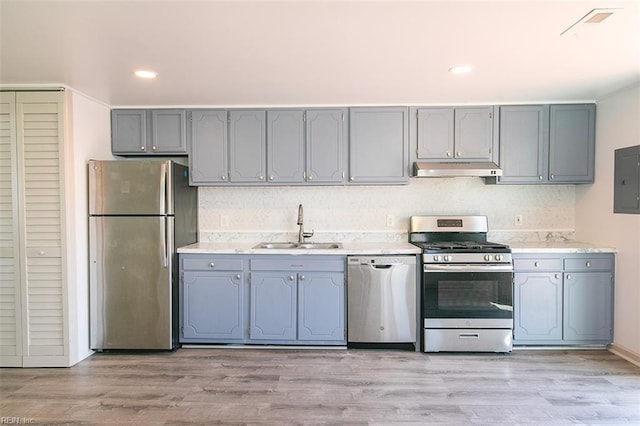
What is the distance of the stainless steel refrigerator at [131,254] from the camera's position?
313 cm

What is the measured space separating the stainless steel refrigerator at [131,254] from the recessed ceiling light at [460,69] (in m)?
2.42

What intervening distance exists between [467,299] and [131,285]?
2.95 m

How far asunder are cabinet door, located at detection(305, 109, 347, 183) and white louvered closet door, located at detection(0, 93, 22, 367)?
2441 mm

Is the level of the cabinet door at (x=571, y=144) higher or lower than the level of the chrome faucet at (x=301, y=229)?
higher

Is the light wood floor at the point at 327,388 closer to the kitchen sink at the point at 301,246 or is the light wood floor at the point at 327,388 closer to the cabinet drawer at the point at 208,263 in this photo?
the cabinet drawer at the point at 208,263

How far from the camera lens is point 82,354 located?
3088 mm

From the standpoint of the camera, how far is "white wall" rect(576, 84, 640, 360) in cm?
298

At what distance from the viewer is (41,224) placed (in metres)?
2.95

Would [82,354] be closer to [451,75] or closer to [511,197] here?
Result: [451,75]

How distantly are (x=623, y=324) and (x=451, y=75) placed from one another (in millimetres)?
2606

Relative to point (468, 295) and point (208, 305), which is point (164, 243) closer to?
point (208, 305)

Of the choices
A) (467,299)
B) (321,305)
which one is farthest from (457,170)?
(321,305)

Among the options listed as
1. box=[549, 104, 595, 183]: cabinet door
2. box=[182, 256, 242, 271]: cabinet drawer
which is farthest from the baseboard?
box=[182, 256, 242, 271]: cabinet drawer
